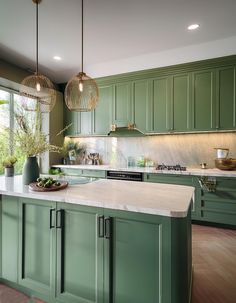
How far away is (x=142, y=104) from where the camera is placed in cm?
398

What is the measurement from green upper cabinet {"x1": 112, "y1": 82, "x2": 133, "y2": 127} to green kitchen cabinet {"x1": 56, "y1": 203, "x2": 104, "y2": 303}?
2.84 meters

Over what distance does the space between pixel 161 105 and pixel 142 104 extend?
383mm

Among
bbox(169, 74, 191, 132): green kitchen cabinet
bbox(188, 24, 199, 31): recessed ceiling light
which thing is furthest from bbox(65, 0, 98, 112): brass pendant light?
bbox(169, 74, 191, 132): green kitchen cabinet

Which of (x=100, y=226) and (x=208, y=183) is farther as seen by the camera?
(x=208, y=183)

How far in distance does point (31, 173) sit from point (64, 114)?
10.4ft

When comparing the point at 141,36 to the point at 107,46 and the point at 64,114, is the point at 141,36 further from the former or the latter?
the point at 64,114

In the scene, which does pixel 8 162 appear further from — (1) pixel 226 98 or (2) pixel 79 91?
(1) pixel 226 98

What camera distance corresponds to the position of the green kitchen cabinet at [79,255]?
4.78 feet

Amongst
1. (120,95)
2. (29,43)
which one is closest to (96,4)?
(29,43)

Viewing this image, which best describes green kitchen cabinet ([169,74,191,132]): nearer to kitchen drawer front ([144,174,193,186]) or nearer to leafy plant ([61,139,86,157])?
kitchen drawer front ([144,174,193,186])

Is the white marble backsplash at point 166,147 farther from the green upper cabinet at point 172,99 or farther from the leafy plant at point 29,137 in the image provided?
the leafy plant at point 29,137

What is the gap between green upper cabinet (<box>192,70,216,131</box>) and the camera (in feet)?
11.2

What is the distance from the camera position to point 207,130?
136 inches

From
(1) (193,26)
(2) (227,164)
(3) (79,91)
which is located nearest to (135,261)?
(3) (79,91)
